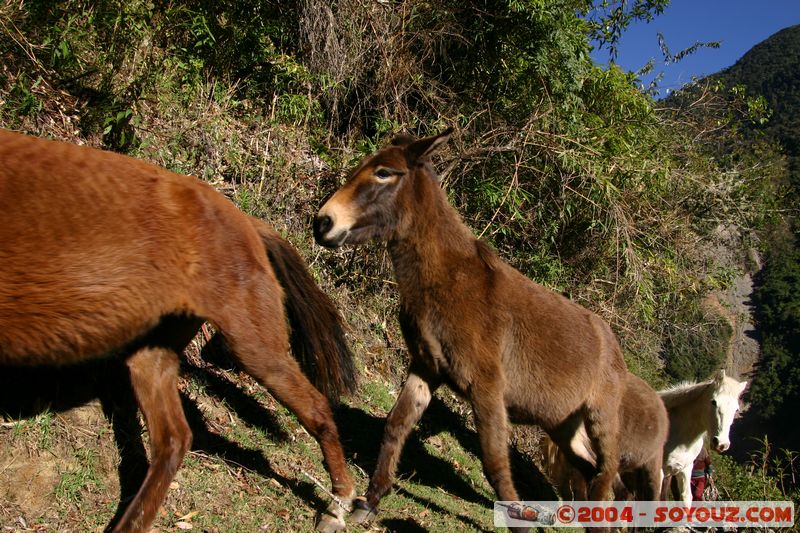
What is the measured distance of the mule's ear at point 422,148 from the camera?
4.95 metres

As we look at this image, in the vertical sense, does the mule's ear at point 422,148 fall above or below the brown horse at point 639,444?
above

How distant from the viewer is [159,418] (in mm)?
4016

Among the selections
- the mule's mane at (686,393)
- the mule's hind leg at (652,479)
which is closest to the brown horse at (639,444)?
the mule's hind leg at (652,479)

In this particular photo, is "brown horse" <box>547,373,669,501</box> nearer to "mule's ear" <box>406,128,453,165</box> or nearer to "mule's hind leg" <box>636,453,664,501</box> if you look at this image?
"mule's hind leg" <box>636,453,664,501</box>

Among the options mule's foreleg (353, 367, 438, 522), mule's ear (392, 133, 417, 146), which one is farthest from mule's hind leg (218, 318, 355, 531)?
mule's ear (392, 133, 417, 146)

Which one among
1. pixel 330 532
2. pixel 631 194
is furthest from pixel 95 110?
pixel 631 194

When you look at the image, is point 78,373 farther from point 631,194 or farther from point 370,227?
point 631,194

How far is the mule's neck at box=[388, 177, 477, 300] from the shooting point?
495 cm

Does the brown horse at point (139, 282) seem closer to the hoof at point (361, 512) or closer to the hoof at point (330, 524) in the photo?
the hoof at point (330, 524)

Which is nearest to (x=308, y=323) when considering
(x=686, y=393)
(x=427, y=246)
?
(x=427, y=246)

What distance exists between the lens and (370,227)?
492cm

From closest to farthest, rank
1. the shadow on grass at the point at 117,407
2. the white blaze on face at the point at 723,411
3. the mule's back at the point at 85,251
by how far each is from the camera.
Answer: the mule's back at the point at 85,251 < the shadow on grass at the point at 117,407 < the white blaze on face at the point at 723,411

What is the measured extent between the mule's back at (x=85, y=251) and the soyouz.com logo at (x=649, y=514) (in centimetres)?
280

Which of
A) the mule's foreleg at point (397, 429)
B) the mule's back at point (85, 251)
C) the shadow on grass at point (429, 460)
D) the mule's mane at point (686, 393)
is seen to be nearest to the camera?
the mule's back at point (85, 251)
